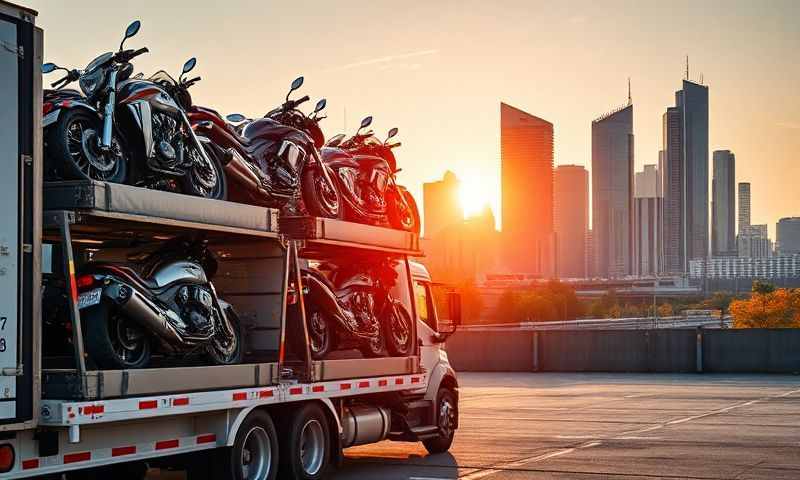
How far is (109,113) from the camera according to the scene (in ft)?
36.2

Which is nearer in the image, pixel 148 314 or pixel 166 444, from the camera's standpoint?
pixel 148 314

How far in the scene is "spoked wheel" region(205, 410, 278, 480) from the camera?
1219 centimetres

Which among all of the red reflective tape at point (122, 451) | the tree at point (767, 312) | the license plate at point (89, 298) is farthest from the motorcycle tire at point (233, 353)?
the tree at point (767, 312)

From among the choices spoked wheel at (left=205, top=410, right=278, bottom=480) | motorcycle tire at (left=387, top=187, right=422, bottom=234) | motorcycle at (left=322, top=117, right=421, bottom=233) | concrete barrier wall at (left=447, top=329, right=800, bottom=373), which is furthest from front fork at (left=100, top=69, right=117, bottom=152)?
concrete barrier wall at (left=447, top=329, right=800, bottom=373)

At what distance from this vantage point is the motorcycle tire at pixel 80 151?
10.5 meters

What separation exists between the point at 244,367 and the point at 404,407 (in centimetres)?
453

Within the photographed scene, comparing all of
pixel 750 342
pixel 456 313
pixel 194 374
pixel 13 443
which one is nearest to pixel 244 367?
pixel 194 374

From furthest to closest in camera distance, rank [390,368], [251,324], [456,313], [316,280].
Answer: [456,313]
[390,368]
[316,280]
[251,324]

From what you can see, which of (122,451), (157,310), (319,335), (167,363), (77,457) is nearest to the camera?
(77,457)

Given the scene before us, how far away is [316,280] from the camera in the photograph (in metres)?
14.4

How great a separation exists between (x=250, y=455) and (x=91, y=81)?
13.4 ft

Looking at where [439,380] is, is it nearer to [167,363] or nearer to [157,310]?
[167,363]

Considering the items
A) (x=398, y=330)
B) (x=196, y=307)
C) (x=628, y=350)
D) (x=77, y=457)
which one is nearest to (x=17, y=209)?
(x=77, y=457)

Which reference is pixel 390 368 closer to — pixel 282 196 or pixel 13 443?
pixel 282 196
